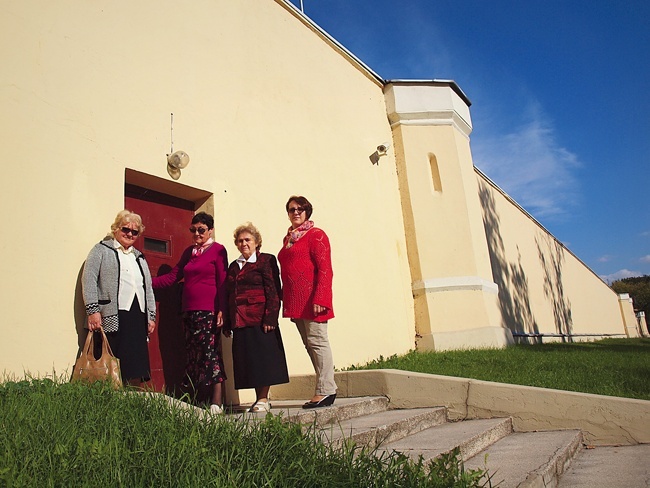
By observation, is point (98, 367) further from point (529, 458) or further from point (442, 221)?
point (442, 221)

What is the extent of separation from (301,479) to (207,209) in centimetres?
390

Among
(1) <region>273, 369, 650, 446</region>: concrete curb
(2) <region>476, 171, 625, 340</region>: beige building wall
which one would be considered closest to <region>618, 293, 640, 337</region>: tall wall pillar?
(2) <region>476, 171, 625, 340</region>: beige building wall

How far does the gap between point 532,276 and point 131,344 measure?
51.0 ft

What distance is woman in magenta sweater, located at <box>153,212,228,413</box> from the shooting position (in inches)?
177

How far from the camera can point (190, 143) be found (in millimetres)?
5586

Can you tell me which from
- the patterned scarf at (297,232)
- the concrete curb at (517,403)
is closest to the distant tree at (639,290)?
the concrete curb at (517,403)

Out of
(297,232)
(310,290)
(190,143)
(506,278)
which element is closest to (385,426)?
(310,290)

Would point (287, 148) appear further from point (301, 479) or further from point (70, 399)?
point (301, 479)

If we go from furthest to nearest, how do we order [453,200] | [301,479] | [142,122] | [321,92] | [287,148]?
[453,200] < [321,92] < [287,148] < [142,122] < [301,479]

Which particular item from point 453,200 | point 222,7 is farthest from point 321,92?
point 453,200

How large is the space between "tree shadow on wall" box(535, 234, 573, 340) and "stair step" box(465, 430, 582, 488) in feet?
50.6

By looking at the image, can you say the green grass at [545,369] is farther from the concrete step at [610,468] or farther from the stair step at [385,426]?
the stair step at [385,426]

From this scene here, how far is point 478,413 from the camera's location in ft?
15.4

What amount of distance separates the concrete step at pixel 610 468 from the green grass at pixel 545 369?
2.58ft
